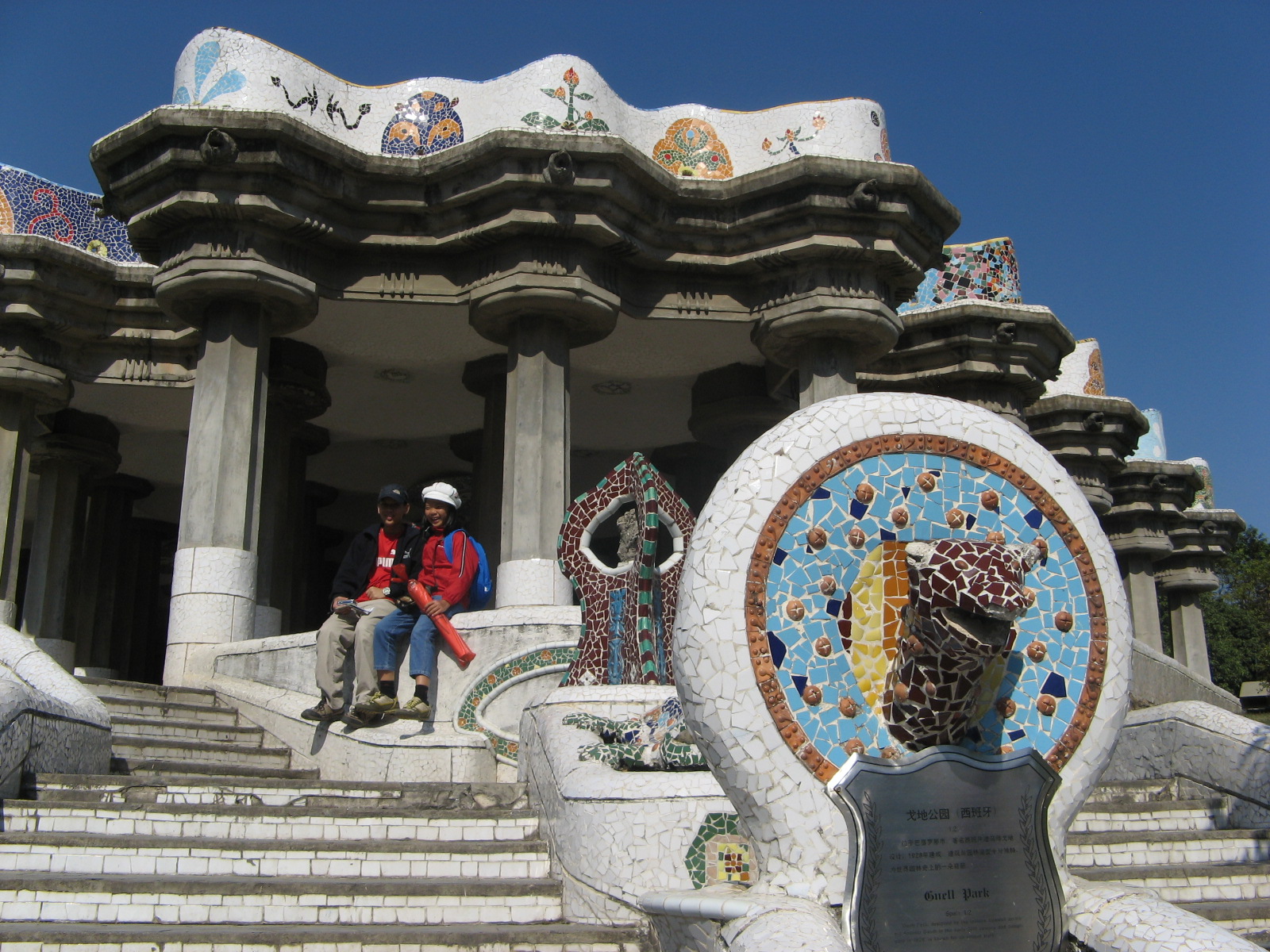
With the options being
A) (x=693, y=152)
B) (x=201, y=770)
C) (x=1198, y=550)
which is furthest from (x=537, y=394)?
(x=1198, y=550)

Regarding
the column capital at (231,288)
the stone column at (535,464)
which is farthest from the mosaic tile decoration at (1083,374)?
the column capital at (231,288)

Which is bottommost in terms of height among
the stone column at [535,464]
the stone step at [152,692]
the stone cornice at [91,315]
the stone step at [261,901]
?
the stone step at [261,901]

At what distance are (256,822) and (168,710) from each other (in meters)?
4.15

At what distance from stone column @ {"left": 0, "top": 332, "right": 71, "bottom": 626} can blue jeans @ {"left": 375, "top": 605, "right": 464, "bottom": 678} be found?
7.80 meters

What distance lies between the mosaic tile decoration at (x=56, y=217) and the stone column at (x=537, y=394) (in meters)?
5.41

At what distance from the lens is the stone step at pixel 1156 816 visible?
6027 mm

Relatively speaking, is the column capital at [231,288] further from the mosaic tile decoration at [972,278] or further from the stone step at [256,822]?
the mosaic tile decoration at [972,278]

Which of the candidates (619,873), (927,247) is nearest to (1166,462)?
(927,247)

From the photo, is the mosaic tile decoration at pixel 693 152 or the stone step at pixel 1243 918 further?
the mosaic tile decoration at pixel 693 152

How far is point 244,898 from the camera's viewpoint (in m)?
4.49

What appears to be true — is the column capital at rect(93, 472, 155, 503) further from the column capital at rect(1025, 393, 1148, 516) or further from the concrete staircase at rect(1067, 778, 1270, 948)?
the concrete staircase at rect(1067, 778, 1270, 948)

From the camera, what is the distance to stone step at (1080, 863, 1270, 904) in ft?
16.7

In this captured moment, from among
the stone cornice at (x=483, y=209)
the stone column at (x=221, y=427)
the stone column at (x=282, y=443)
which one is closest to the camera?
the stone column at (x=221, y=427)

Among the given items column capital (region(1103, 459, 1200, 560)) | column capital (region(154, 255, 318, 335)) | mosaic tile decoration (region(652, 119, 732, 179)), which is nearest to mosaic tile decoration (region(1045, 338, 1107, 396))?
column capital (region(1103, 459, 1200, 560))
